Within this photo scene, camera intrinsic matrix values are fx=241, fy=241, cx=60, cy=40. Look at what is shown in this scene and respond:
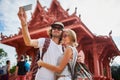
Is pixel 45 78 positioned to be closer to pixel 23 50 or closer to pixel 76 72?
pixel 76 72

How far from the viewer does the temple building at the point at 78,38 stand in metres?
10.2

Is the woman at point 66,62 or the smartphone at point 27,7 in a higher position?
the smartphone at point 27,7

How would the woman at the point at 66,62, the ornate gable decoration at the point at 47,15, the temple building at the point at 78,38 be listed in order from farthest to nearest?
1. the ornate gable decoration at the point at 47,15
2. the temple building at the point at 78,38
3. the woman at the point at 66,62

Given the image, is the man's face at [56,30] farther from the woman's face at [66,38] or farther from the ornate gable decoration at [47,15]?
the ornate gable decoration at [47,15]

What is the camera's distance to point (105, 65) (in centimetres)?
1430

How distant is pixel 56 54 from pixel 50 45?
0.37 feet

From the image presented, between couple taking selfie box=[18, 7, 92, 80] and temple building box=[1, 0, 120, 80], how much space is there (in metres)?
7.01

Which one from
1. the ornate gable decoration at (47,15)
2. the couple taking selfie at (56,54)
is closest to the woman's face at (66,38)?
the couple taking selfie at (56,54)

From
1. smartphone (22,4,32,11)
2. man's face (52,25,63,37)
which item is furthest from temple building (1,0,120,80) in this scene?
smartphone (22,4,32,11)

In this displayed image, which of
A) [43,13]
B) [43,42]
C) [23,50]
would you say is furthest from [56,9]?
[43,42]

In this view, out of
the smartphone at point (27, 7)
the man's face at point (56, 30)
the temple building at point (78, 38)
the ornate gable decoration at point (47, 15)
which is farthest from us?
the ornate gable decoration at point (47, 15)

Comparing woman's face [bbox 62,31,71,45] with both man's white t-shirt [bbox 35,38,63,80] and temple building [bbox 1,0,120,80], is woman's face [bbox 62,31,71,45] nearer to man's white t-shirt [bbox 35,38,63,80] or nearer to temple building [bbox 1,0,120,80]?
man's white t-shirt [bbox 35,38,63,80]

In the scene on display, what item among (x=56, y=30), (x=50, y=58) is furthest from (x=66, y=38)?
(x=50, y=58)

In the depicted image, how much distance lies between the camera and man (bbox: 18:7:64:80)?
2.21m
